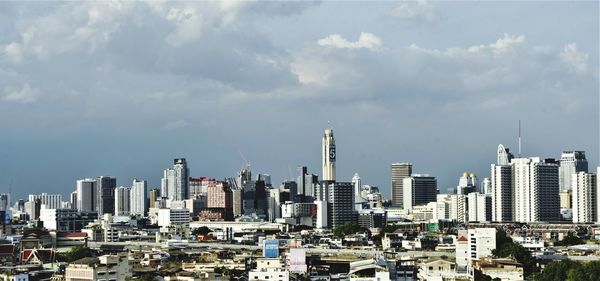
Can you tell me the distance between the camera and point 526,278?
37781mm

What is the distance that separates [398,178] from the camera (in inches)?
4631

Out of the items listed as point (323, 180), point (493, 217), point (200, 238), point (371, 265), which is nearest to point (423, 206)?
point (323, 180)

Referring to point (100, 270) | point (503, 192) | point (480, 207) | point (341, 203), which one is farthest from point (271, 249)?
point (480, 207)

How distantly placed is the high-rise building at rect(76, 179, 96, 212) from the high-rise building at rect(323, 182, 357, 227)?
32.6 meters

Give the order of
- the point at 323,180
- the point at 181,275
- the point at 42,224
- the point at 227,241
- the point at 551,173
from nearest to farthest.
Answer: the point at 181,275
the point at 227,241
the point at 42,224
the point at 551,173
the point at 323,180

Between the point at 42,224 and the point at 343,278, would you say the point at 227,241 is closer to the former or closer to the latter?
the point at 42,224

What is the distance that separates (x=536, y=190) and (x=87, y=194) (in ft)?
158

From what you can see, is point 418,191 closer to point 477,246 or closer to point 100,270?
point 477,246

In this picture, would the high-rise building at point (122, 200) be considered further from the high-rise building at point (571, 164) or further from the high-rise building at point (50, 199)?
the high-rise building at point (571, 164)

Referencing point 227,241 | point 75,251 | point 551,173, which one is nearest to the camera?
point 75,251

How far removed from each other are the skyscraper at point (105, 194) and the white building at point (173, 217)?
26.5 metres

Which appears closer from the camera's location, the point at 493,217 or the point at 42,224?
the point at 42,224

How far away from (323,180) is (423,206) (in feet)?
34.3

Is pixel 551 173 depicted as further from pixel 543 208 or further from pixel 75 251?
pixel 75 251
